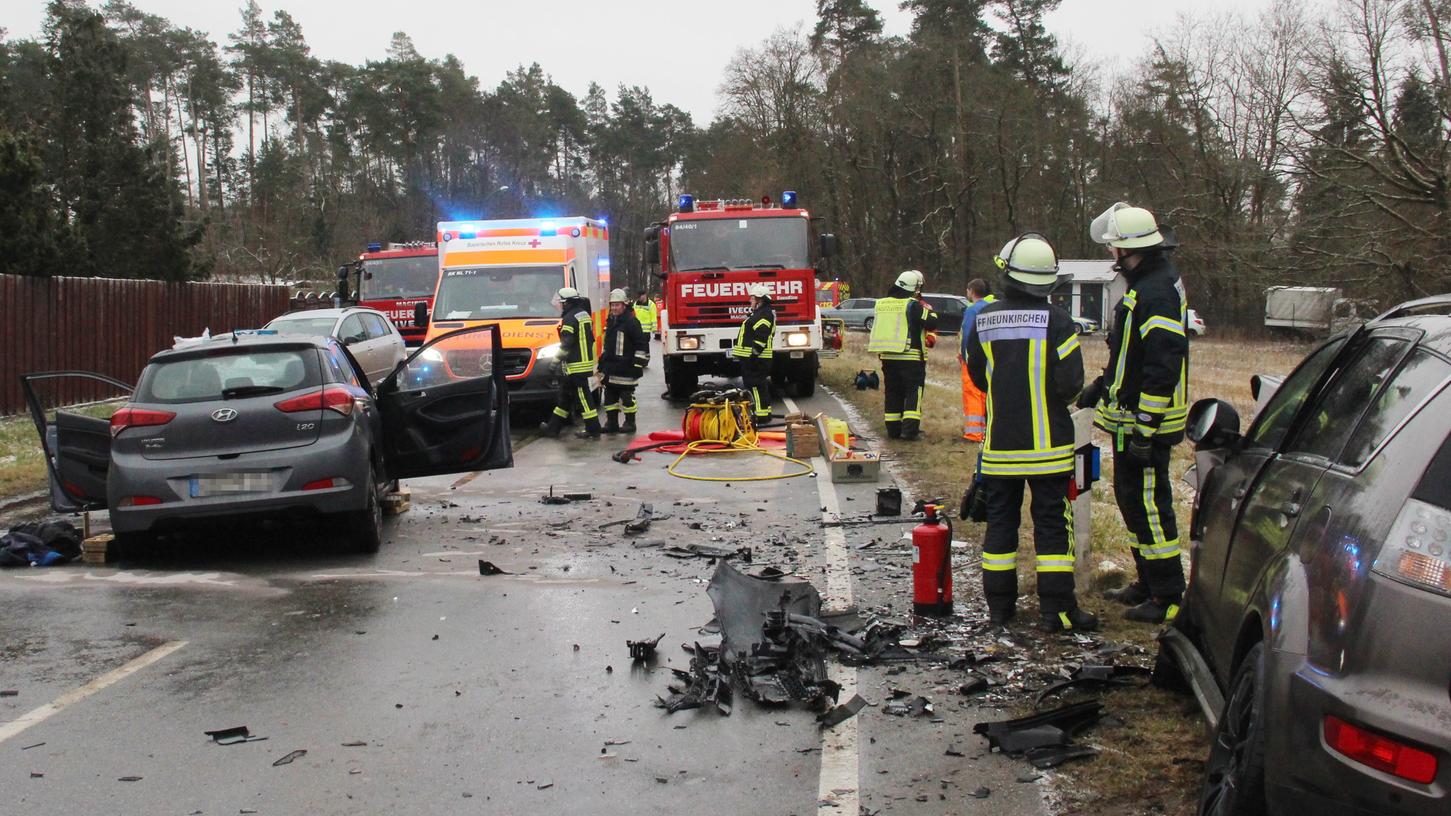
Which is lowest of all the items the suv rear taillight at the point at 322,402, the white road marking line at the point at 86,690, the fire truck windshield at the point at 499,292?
the white road marking line at the point at 86,690

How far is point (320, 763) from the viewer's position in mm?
4703

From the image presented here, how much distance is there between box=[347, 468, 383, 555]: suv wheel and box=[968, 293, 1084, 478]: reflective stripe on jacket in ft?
14.2

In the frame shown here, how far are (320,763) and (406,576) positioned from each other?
340cm

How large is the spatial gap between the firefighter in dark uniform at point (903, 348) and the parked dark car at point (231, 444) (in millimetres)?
5933

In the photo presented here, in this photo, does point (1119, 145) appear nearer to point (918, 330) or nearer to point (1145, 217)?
point (918, 330)

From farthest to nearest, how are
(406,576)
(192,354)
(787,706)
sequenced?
(192,354), (406,576), (787,706)

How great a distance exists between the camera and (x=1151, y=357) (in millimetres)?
6273

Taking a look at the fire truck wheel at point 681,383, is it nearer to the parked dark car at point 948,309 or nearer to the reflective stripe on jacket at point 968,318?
the reflective stripe on jacket at point 968,318

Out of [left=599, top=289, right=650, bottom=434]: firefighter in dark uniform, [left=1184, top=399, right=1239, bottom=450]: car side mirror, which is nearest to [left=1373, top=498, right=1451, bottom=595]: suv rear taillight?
[left=1184, top=399, right=1239, bottom=450]: car side mirror

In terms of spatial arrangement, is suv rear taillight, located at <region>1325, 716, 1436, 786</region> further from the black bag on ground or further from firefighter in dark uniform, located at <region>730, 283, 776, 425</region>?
firefighter in dark uniform, located at <region>730, 283, 776, 425</region>

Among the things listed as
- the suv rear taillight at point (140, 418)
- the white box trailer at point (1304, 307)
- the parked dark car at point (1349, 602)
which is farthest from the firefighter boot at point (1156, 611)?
the white box trailer at point (1304, 307)

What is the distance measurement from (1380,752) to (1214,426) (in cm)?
223

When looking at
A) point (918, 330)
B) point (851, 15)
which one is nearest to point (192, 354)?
point (918, 330)

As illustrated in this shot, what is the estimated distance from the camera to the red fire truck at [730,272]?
19.5 meters
